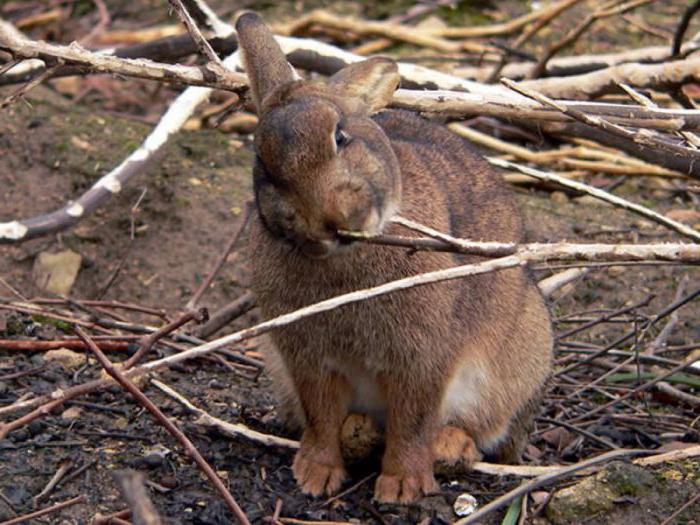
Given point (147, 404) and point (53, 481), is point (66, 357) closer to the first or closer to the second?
point (53, 481)

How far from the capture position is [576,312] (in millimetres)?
6574

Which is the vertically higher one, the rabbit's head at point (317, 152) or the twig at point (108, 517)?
the rabbit's head at point (317, 152)

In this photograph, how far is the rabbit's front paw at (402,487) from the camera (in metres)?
4.51

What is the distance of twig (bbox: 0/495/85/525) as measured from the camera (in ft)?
12.8

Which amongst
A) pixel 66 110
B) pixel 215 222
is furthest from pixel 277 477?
pixel 66 110

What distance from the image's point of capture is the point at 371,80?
13.7 ft

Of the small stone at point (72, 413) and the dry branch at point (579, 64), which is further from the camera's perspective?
the dry branch at point (579, 64)

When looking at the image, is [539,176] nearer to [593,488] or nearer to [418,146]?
[418,146]

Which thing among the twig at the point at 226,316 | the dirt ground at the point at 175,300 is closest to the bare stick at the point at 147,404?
the dirt ground at the point at 175,300

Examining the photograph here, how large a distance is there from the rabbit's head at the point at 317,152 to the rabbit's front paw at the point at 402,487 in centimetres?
111

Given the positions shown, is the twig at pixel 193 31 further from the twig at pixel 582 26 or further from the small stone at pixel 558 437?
the twig at pixel 582 26

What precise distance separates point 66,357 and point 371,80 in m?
2.15

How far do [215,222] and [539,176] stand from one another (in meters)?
3.03

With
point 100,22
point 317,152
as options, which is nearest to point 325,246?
point 317,152
